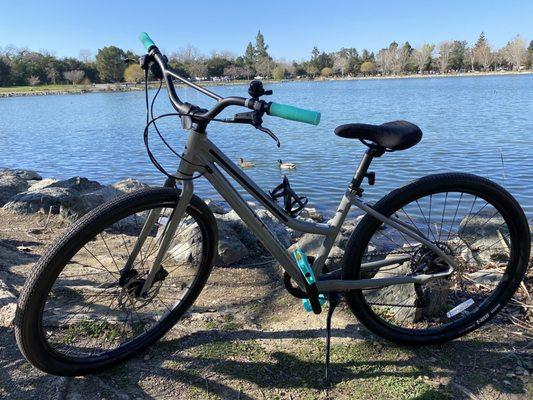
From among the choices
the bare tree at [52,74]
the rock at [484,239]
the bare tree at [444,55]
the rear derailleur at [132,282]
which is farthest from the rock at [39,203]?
the bare tree at [444,55]

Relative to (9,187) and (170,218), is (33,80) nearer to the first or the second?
(9,187)

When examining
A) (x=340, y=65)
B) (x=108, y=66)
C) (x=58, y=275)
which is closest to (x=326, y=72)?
(x=340, y=65)

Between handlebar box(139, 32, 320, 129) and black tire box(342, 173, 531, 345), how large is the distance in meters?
0.92

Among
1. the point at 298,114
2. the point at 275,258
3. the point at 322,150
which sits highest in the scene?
the point at 298,114

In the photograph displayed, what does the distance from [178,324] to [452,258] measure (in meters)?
1.79

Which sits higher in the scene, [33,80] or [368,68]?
[368,68]

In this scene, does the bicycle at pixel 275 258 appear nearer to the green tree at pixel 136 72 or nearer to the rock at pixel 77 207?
the green tree at pixel 136 72

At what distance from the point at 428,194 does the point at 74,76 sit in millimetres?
102096

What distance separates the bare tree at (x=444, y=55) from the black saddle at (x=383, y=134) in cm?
12339

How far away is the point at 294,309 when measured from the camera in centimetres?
335

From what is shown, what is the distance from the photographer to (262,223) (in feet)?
8.79

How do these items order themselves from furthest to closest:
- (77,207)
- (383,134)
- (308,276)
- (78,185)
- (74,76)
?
(74,76) < (78,185) < (77,207) < (308,276) < (383,134)

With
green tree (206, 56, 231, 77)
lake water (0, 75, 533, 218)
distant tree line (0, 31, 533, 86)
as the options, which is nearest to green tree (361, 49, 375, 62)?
distant tree line (0, 31, 533, 86)

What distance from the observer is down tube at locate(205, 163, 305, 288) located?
8.21 feet
